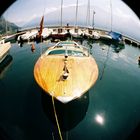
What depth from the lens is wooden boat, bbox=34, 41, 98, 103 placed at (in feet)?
24.3

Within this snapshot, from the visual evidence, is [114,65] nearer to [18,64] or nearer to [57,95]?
[18,64]

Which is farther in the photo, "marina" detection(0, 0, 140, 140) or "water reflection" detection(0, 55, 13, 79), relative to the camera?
"water reflection" detection(0, 55, 13, 79)

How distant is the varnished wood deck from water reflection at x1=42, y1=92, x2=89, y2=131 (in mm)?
949

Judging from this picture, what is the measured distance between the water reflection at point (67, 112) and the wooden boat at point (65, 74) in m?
0.96

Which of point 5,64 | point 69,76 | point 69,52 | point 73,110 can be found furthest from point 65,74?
point 5,64

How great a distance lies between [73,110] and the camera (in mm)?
7926

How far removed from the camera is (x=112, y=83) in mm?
11266

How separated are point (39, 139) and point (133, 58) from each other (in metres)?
13.9

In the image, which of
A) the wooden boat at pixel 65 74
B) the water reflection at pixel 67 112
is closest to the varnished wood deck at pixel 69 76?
the wooden boat at pixel 65 74

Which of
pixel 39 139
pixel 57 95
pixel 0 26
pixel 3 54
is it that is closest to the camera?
pixel 39 139

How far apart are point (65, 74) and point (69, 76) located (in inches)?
17.0

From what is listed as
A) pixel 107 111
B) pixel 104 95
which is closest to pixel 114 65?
pixel 104 95

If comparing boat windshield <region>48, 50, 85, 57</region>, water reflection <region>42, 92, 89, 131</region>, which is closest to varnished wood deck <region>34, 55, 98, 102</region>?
boat windshield <region>48, 50, 85, 57</region>

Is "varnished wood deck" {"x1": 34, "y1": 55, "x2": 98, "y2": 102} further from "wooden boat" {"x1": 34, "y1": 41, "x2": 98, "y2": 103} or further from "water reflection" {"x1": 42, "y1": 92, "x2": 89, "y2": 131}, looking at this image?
"water reflection" {"x1": 42, "y1": 92, "x2": 89, "y2": 131}
